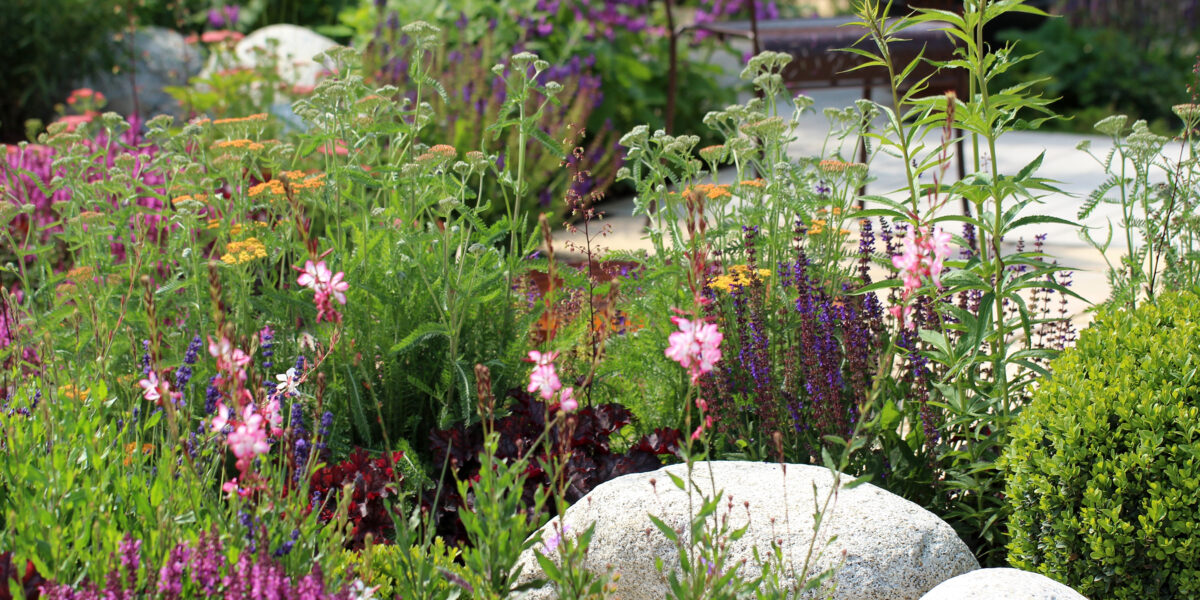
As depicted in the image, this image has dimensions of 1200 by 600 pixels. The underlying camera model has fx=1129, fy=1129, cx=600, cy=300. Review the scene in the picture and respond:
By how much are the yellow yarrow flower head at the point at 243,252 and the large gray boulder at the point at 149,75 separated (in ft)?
18.7

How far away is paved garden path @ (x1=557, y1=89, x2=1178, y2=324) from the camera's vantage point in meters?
5.30

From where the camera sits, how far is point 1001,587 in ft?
6.86

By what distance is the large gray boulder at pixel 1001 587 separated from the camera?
6.81 feet

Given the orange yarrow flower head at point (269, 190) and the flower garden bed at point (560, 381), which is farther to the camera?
the orange yarrow flower head at point (269, 190)

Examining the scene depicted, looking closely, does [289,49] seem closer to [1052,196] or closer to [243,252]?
[1052,196]

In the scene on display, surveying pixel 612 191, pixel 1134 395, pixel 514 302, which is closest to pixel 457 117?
pixel 612 191

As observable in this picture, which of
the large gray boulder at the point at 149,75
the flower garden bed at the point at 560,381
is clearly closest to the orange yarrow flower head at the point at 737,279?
the flower garden bed at the point at 560,381

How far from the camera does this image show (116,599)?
1.68m

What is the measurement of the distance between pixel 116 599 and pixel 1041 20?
1161 centimetres

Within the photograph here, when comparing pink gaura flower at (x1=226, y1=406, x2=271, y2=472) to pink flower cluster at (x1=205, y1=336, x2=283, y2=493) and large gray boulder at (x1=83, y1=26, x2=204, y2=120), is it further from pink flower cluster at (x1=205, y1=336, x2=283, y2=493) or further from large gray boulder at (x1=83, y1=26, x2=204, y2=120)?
large gray boulder at (x1=83, y1=26, x2=204, y2=120)

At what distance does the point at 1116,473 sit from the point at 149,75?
7.85m

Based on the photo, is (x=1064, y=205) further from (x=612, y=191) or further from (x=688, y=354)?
(x=688, y=354)

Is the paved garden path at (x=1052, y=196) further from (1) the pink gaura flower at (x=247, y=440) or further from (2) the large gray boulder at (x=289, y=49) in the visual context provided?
(1) the pink gaura flower at (x=247, y=440)

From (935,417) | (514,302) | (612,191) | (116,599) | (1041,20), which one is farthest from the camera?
(1041,20)
